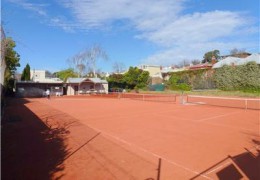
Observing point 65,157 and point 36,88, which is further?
point 36,88

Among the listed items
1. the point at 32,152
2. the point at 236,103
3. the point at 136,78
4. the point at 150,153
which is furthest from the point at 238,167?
the point at 136,78

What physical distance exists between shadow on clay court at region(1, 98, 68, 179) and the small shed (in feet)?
114

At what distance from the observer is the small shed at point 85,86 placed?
4566cm

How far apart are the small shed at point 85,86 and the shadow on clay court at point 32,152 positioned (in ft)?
114

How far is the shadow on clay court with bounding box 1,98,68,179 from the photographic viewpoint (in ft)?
18.9

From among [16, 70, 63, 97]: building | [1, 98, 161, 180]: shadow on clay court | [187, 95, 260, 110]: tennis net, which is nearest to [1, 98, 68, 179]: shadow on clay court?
[1, 98, 161, 180]: shadow on clay court

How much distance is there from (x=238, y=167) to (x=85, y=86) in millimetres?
43038

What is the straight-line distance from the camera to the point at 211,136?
31.2 feet

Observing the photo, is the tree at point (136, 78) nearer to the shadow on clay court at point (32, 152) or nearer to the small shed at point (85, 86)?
the small shed at point (85, 86)

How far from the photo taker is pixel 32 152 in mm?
7281

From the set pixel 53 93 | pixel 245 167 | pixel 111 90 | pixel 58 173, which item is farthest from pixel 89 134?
pixel 111 90

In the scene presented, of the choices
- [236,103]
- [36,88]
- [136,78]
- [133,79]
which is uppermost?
[136,78]

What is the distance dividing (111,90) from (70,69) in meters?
25.1

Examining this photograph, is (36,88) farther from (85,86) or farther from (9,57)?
(9,57)
